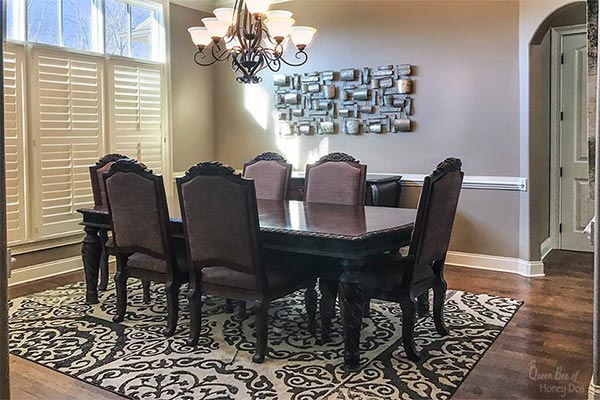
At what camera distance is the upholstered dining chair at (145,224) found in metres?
3.29

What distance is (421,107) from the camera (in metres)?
5.25

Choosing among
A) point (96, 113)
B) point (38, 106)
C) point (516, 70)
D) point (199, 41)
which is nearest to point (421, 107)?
point (516, 70)

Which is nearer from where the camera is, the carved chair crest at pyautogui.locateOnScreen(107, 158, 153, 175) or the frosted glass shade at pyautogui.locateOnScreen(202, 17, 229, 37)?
the carved chair crest at pyautogui.locateOnScreen(107, 158, 153, 175)

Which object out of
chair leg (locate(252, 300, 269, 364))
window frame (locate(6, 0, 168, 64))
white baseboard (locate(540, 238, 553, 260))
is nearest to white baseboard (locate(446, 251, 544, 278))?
white baseboard (locate(540, 238, 553, 260))

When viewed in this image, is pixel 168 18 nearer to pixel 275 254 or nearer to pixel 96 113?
pixel 96 113

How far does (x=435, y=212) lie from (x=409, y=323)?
63 cm

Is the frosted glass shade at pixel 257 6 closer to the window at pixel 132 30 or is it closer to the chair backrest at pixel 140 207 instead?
the chair backrest at pixel 140 207

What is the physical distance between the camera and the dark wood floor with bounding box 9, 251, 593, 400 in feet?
8.45

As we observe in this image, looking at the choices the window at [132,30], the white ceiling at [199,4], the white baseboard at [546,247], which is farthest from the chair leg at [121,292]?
the white baseboard at [546,247]

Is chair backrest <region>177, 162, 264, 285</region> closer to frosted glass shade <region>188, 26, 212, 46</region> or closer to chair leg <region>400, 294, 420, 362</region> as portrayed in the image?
chair leg <region>400, 294, 420, 362</region>

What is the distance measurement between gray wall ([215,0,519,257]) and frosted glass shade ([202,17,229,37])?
6.61ft

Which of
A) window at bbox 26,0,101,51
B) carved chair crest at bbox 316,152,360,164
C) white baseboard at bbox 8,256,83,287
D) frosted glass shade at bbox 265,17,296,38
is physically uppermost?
window at bbox 26,0,101,51

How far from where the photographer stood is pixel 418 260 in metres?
2.92

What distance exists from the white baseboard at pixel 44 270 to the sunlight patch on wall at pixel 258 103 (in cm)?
254
